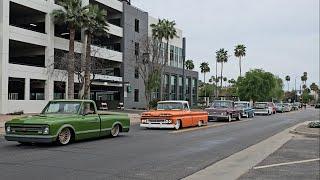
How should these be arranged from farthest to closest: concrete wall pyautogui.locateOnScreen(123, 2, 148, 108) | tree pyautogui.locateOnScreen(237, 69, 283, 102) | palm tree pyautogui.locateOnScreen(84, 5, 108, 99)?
tree pyautogui.locateOnScreen(237, 69, 283, 102)
concrete wall pyautogui.locateOnScreen(123, 2, 148, 108)
palm tree pyautogui.locateOnScreen(84, 5, 108, 99)

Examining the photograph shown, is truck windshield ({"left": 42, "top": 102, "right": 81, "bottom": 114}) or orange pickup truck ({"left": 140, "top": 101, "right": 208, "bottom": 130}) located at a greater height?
truck windshield ({"left": 42, "top": 102, "right": 81, "bottom": 114})

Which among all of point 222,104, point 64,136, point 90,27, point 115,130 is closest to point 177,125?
point 115,130

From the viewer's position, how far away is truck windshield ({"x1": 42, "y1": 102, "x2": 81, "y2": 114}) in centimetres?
1684

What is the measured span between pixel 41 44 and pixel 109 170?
127 ft

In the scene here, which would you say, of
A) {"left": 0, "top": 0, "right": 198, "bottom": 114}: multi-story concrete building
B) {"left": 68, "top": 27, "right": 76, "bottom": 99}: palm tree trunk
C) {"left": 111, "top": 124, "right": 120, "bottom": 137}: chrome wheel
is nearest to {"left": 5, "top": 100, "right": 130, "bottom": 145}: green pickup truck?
{"left": 111, "top": 124, "right": 120, "bottom": 137}: chrome wheel

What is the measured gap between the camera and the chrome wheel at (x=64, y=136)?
51.8 feet

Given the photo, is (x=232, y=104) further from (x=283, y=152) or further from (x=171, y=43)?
(x=171, y=43)

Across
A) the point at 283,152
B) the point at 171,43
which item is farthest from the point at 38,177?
the point at 171,43

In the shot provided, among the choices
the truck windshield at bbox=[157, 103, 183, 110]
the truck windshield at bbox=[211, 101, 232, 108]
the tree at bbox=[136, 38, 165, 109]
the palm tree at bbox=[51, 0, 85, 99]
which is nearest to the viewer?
the truck windshield at bbox=[157, 103, 183, 110]

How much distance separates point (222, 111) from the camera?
35.1m

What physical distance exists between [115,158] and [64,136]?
140 inches

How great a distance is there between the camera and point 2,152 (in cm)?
1416

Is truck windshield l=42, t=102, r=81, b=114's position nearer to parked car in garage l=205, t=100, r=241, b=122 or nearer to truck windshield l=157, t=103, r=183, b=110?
truck windshield l=157, t=103, r=183, b=110

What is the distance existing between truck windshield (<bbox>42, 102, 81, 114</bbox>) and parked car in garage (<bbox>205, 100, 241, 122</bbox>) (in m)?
19.1
